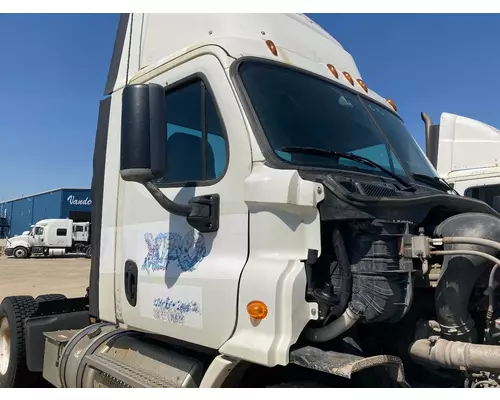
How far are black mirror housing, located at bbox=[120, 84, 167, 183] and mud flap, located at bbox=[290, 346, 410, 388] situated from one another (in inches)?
46.4

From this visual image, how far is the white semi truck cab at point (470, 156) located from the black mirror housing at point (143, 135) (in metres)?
5.45

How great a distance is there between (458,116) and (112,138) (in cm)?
588

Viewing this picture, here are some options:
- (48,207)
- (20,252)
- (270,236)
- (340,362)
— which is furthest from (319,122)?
(48,207)

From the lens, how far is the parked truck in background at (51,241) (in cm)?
2961

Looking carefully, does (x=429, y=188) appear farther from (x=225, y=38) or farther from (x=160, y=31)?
(x=160, y=31)

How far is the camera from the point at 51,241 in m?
29.6

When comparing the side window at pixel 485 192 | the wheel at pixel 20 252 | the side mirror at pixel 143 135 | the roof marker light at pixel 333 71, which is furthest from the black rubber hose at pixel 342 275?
the wheel at pixel 20 252

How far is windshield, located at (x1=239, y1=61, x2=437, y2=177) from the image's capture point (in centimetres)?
284

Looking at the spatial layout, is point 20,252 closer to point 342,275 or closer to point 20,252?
point 20,252

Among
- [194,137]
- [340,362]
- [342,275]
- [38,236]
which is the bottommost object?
[340,362]

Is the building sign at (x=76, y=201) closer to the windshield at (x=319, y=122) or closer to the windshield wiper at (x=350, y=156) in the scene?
the windshield at (x=319, y=122)

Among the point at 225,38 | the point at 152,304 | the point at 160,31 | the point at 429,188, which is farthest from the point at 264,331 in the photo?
the point at 160,31

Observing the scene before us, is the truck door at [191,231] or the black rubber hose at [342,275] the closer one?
the black rubber hose at [342,275]

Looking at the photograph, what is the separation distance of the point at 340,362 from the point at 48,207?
4305 centimetres
